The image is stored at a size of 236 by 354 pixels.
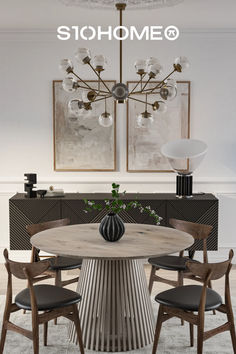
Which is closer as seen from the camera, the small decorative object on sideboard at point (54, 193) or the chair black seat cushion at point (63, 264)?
the chair black seat cushion at point (63, 264)

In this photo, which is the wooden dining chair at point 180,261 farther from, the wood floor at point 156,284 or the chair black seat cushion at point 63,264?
the wood floor at point 156,284

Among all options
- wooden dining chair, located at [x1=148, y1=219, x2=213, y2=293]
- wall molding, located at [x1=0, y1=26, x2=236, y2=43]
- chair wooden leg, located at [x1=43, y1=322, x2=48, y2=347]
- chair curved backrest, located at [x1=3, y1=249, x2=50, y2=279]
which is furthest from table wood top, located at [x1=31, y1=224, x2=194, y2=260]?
wall molding, located at [x1=0, y1=26, x2=236, y2=43]

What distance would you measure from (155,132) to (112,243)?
238 cm

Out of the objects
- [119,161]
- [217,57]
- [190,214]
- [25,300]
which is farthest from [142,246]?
[217,57]

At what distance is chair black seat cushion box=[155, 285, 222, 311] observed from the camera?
116 inches

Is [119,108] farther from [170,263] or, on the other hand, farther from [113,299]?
[113,299]

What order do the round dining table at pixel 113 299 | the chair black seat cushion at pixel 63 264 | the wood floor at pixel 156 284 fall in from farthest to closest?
the wood floor at pixel 156 284 < the chair black seat cushion at pixel 63 264 < the round dining table at pixel 113 299

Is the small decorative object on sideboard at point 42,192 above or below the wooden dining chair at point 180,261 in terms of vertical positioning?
above

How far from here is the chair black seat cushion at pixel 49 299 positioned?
9.64 feet

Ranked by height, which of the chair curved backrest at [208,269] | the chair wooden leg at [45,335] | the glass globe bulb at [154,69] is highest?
the glass globe bulb at [154,69]

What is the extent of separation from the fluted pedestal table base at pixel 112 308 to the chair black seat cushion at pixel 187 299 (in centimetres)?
32

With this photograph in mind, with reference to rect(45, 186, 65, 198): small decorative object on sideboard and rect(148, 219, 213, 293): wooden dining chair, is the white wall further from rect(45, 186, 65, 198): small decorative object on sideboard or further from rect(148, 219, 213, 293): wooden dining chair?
rect(148, 219, 213, 293): wooden dining chair

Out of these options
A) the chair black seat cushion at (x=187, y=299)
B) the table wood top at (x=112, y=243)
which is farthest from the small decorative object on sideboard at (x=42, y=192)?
the chair black seat cushion at (x=187, y=299)

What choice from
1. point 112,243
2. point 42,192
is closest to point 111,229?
point 112,243
